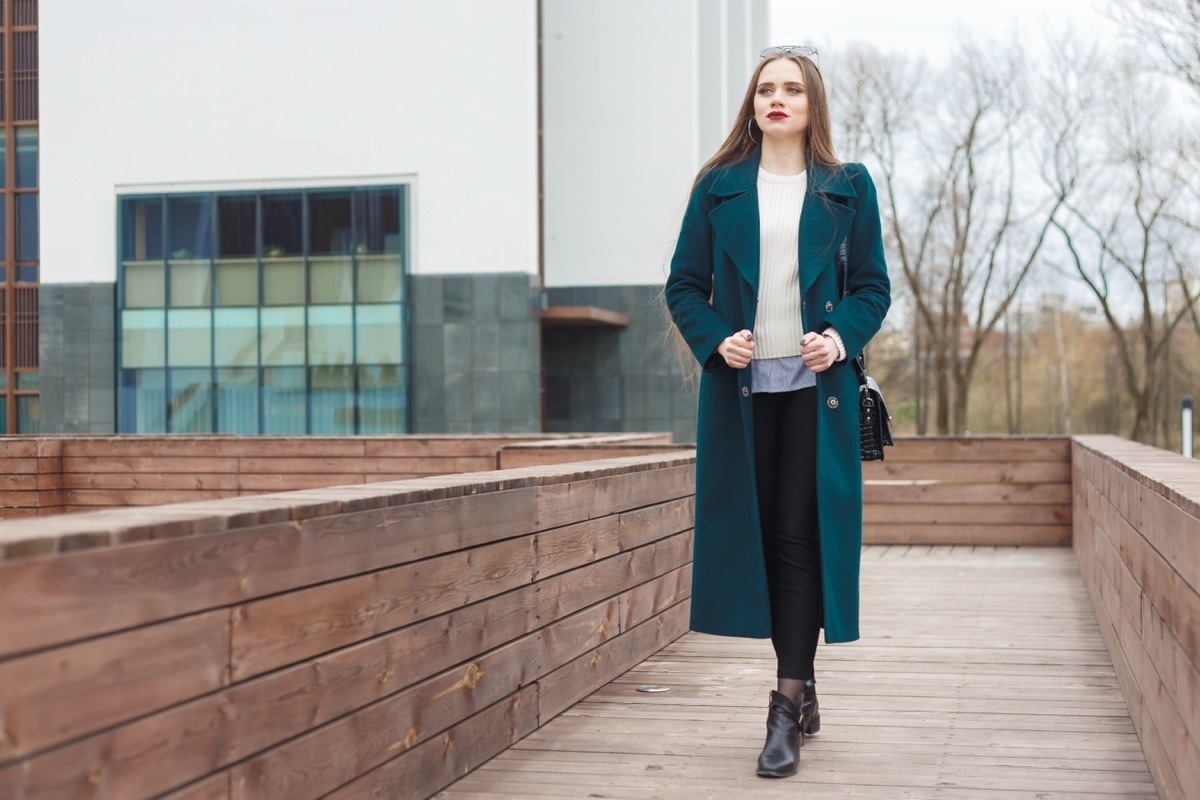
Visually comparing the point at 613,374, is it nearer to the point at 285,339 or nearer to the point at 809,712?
the point at 285,339

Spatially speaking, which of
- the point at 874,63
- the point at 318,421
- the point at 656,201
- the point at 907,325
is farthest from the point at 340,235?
the point at 907,325

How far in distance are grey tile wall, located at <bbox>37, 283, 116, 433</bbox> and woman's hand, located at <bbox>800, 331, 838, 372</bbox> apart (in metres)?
28.2

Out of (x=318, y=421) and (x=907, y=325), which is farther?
(x=907, y=325)

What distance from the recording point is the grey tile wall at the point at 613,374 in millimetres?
33531

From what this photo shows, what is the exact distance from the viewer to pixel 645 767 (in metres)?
4.36

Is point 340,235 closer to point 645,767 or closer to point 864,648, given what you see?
point 864,648

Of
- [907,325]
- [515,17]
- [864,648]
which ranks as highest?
[515,17]

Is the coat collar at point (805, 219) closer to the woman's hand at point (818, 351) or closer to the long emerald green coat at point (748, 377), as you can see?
the long emerald green coat at point (748, 377)

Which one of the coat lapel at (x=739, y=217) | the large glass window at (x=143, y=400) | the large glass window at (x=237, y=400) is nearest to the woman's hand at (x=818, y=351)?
the coat lapel at (x=739, y=217)

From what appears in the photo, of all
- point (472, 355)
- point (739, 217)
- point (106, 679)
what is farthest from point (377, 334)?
point (106, 679)

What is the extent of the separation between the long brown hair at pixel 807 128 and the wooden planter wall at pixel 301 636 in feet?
3.91

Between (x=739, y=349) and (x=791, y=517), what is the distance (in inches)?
20.1

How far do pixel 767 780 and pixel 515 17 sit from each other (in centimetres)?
2717

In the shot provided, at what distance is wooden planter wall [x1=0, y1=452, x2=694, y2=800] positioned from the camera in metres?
2.39
